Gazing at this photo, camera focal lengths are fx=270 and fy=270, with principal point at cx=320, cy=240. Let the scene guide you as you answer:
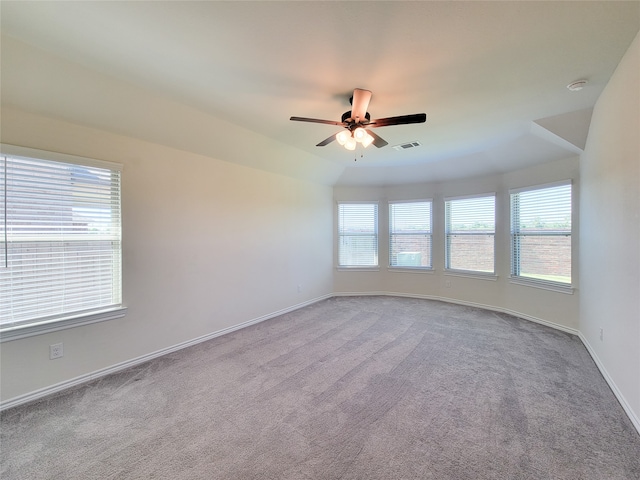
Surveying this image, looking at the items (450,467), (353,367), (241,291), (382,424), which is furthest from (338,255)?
(450,467)

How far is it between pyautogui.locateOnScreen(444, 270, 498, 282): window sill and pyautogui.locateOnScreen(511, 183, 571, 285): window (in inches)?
13.0

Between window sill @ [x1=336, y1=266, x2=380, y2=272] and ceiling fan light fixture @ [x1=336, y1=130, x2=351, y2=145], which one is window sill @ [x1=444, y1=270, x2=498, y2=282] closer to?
window sill @ [x1=336, y1=266, x2=380, y2=272]

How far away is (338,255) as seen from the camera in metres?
5.92

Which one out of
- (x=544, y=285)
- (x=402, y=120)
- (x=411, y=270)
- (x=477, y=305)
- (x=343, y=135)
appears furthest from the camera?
(x=411, y=270)

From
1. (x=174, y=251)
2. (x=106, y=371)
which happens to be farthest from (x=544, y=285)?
(x=106, y=371)

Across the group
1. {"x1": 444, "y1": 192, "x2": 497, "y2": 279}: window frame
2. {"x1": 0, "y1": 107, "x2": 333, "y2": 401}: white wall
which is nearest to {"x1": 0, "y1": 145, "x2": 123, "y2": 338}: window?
{"x1": 0, "y1": 107, "x2": 333, "y2": 401}: white wall

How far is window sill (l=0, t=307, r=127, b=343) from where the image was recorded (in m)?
2.16

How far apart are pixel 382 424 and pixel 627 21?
3103mm

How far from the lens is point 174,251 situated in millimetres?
3215

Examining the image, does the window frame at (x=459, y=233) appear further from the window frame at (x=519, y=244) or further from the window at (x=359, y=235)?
the window at (x=359, y=235)

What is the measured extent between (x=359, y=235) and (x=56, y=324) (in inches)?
192

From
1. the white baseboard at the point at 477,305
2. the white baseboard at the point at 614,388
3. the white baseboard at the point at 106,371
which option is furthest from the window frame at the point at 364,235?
the white baseboard at the point at 614,388

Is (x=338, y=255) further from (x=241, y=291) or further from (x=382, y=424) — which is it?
(x=382, y=424)

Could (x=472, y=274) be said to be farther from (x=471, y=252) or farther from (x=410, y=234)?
(x=410, y=234)
